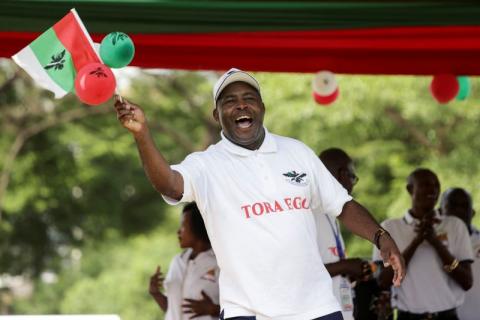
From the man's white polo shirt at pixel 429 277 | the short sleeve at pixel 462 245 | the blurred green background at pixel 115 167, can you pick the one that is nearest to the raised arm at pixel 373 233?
the man's white polo shirt at pixel 429 277

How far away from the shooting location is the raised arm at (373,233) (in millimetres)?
4402

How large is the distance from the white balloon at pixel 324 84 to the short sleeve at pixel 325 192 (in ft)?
12.2

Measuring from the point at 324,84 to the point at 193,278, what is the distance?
234 cm

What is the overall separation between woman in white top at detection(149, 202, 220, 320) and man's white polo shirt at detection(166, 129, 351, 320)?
2307mm

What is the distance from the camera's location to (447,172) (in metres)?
16.2

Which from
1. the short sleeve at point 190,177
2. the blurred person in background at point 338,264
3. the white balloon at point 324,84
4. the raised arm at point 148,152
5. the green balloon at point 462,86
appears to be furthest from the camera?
the green balloon at point 462,86

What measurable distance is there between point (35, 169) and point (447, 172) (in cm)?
902

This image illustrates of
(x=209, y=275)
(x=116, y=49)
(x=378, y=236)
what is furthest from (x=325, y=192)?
(x=209, y=275)

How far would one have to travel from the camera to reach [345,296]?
19.9 feet

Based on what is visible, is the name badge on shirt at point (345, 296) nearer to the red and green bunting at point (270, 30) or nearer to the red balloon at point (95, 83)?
the red and green bunting at point (270, 30)

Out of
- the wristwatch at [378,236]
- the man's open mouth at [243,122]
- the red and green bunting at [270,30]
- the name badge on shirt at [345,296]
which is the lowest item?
the wristwatch at [378,236]

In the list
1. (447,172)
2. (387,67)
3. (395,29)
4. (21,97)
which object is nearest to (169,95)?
(21,97)

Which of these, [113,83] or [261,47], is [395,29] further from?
[113,83]

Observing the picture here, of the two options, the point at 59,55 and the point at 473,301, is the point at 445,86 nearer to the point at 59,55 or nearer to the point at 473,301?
the point at 473,301
